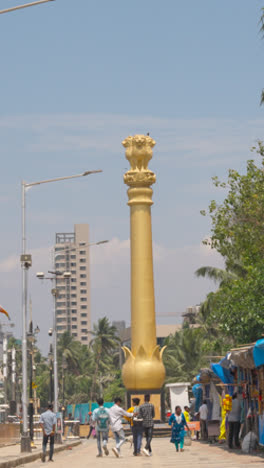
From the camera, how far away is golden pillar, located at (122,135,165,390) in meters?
65.5

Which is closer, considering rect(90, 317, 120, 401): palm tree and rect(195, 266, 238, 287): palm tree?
rect(195, 266, 238, 287): palm tree

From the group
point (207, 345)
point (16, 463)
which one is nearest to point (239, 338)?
point (207, 345)

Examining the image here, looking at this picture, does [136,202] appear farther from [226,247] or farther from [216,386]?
[216,386]

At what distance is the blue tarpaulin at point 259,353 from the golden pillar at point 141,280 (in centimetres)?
4295

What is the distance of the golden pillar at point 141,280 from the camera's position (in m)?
65.5

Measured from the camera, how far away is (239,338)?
42.2 metres

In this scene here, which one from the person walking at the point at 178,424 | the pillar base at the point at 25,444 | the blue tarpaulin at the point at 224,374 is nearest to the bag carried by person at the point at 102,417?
the person walking at the point at 178,424

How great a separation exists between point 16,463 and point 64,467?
2.10 metres

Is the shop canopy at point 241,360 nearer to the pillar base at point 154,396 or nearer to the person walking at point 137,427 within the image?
the person walking at point 137,427

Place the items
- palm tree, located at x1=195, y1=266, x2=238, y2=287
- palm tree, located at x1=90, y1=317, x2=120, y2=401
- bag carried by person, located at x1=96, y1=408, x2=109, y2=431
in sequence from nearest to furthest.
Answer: bag carried by person, located at x1=96, y1=408, x2=109, y2=431
palm tree, located at x1=195, y1=266, x2=238, y2=287
palm tree, located at x1=90, y1=317, x2=120, y2=401

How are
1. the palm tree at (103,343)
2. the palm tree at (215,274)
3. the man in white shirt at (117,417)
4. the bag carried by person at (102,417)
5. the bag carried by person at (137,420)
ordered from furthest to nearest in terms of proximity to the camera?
the palm tree at (103,343) → the palm tree at (215,274) → the bag carried by person at (102,417) → the bag carried by person at (137,420) → the man in white shirt at (117,417)

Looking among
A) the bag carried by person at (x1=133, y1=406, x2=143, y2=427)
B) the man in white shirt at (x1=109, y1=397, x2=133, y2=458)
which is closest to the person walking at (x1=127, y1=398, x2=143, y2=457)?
the bag carried by person at (x1=133, y1=406, x2=143, y2=427)

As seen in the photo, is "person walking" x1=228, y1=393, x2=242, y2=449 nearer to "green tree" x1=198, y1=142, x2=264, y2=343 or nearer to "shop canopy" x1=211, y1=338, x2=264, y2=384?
"shop canopy" x1=211, y1=338, x2=264, y2=384

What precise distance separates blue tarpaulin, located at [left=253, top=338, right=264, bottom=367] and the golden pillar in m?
42.9
